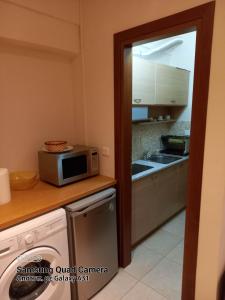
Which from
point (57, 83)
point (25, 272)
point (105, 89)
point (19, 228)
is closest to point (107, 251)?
point (25, 272)

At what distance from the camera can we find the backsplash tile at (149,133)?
301 centimetres

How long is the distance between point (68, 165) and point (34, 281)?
0.87 meters

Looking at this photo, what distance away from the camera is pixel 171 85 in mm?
2959

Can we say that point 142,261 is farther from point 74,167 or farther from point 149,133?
point 149,133

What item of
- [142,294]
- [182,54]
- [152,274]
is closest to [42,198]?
[142,294]

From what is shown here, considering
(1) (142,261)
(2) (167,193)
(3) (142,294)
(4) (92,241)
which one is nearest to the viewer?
(4) (92,241)

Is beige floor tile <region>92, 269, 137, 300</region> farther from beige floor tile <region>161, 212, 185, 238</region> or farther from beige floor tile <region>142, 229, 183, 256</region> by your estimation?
beige floor tile <region>161, 212, 185, 238</region>

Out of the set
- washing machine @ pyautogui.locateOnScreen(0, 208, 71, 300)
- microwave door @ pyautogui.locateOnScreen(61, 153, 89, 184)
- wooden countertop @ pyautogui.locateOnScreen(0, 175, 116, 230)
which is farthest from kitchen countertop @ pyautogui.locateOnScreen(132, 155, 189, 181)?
washing machine @ pyautogui.locateOnScreen(0, 208, 71, 300)

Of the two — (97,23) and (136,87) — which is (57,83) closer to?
→ (97,23)

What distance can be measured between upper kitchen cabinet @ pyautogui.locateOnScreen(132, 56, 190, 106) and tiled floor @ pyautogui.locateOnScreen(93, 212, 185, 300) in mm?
1634

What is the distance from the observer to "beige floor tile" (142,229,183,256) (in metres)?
2.39

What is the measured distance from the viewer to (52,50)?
78.7 inches

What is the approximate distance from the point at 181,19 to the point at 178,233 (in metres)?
2.29

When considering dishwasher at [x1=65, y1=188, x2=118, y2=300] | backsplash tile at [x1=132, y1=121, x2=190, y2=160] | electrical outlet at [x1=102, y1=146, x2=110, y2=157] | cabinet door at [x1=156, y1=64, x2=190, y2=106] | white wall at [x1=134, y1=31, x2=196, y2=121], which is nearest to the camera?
dishwasher at [x1=65, y1=188, x2=118, y2=300]
